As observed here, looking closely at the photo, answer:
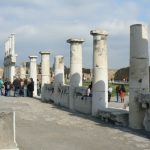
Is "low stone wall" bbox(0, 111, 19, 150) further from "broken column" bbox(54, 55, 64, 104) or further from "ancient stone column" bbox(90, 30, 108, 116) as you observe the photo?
"broken column" bbox(54, 55, 64, 104)

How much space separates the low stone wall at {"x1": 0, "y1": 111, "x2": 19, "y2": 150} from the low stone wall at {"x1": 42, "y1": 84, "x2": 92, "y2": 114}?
8940 mm

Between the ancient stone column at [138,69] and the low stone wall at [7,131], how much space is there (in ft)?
17.9

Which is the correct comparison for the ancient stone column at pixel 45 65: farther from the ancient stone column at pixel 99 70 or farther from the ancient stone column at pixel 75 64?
the ancient stone column at pixel 99 70

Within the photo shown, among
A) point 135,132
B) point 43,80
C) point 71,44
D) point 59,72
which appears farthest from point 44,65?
point 135,132

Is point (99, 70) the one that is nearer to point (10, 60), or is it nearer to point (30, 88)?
point (30, 88)

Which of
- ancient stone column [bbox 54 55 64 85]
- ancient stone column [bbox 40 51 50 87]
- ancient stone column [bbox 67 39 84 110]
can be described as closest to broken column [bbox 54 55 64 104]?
ancient stone column [bbox 54 55 64 85]

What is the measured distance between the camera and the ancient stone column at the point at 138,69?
14.1 meters

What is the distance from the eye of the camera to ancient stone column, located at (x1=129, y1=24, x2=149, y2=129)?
14.1 meters

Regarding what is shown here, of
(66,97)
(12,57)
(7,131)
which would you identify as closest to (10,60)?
(12,57)

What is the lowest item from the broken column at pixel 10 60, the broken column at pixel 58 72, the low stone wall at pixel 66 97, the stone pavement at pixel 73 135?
the stone pavement at pixel 73 135

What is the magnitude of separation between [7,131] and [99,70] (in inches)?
336

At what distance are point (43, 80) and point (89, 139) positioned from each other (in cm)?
1684

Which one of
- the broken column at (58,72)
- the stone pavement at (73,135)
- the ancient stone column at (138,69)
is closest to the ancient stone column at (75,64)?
the broken column at (58,72)

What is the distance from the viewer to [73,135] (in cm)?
1286
